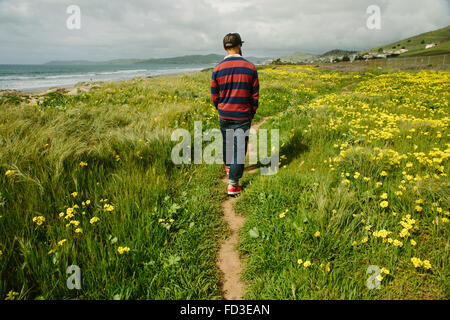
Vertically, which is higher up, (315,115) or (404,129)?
(315,115)

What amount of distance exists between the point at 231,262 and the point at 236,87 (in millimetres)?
3115

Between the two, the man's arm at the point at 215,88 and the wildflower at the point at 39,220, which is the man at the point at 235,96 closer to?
the man's arm at the point at 215,88

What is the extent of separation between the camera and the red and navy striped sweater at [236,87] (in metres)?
4.01

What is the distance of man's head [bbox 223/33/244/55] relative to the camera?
3980 mm

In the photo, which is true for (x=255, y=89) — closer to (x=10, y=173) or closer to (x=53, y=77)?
(x=10, y=173)

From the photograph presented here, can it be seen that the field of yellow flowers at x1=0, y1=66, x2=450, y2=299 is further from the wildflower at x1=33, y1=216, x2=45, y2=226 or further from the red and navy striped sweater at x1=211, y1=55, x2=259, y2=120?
the red and navy striped sweater at x1=211, y1=55, x2=259, y2=120

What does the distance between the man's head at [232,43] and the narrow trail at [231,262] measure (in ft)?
10.3

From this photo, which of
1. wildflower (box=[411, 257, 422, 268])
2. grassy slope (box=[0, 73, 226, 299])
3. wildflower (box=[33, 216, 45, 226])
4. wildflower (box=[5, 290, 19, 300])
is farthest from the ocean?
wildflower (box=[411, 257, 422, 268])

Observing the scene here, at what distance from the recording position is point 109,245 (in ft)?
8.51

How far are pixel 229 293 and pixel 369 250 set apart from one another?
5.86 ft
